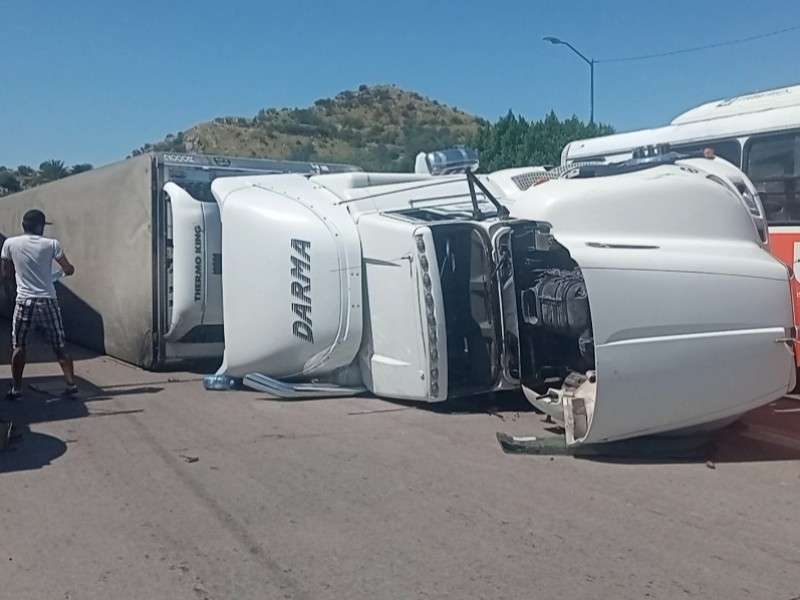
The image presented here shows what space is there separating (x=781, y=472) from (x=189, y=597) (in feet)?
13.8

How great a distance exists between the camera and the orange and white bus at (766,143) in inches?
360

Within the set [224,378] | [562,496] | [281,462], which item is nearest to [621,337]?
[562,496]

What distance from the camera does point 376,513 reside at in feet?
18.5

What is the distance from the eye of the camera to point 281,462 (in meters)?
6.84

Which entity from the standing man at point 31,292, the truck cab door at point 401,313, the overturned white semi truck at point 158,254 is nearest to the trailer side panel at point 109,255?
the overturned white semi truck at point 158,254

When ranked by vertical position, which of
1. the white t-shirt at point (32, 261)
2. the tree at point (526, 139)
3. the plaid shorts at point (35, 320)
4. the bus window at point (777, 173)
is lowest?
the plaid shorts at point (35, 320)

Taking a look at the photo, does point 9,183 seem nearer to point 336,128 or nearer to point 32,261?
point 336,128

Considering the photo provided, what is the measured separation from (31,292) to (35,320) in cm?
27

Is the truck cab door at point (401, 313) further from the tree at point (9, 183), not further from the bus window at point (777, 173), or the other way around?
the tree at point (9, 183)

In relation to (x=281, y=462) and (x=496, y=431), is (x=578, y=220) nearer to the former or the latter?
(x=496, y=431)

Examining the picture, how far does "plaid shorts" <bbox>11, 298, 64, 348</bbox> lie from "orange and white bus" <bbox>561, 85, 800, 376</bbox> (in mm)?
6804

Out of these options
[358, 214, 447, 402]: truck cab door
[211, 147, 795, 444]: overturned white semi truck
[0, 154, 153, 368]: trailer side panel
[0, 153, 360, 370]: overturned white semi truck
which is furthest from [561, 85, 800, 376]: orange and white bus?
[0, 154, 153, 368]: trailer side panel

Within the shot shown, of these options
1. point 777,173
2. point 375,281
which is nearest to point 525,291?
point 375,281

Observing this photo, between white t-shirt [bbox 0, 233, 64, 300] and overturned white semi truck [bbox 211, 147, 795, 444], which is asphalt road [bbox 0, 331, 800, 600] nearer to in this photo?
overturned white semi truck [bbox 211, 147, 795, 444]
